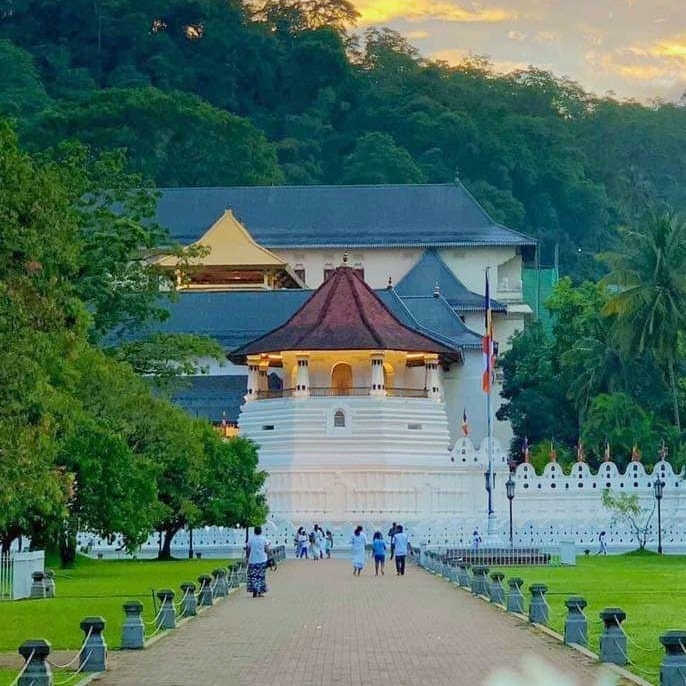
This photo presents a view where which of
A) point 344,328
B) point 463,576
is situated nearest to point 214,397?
point 344,328

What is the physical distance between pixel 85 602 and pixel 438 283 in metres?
74.5

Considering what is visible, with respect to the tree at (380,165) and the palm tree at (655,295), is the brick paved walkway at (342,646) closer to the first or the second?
the palm tree at (655,295)

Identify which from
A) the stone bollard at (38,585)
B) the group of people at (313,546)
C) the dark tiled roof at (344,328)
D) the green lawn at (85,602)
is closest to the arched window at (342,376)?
the dark tiled roof at (344,328)

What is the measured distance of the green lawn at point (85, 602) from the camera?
2605 centimetres

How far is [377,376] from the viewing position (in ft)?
264

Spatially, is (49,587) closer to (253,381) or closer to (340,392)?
(340,392)

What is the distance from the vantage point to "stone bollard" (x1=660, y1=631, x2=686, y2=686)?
703 inches

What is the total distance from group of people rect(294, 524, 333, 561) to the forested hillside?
203ft

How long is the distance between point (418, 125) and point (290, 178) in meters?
12.9

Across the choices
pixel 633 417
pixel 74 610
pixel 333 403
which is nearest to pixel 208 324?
pixel 333 403

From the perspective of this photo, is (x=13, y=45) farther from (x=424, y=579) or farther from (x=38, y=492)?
(x=38, y=492)

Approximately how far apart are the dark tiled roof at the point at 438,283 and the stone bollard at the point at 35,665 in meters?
84.3

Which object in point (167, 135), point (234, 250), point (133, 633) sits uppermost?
point (167, 135)

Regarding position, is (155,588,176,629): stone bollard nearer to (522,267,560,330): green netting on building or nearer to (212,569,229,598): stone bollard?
(212,569,229,598): stone bollard
